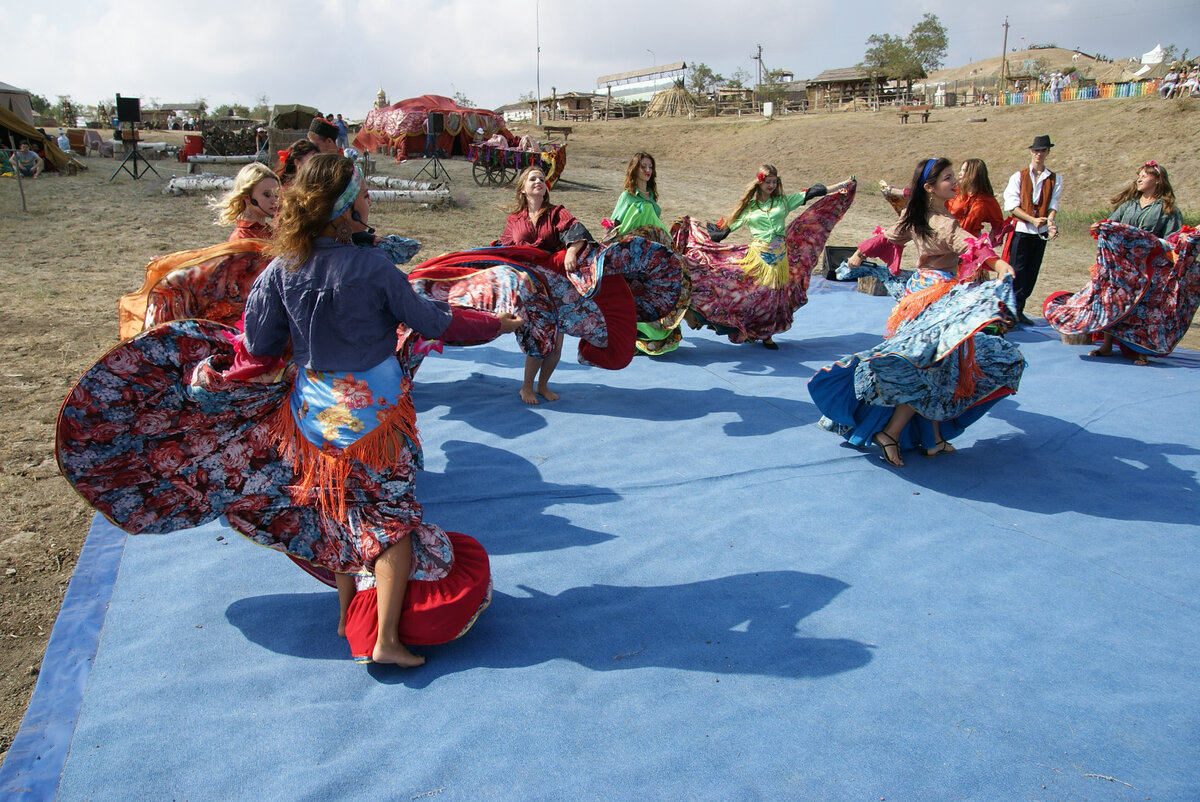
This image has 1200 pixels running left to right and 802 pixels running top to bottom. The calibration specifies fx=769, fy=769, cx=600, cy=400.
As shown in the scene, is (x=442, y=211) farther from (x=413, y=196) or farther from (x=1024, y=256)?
(x=1024, y=256)

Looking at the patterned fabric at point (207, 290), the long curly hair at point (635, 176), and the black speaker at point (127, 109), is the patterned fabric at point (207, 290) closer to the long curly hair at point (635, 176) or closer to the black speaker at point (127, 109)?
the long curly hair at point (635, 176)

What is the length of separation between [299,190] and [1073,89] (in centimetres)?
4009

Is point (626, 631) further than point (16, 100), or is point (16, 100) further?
point (16, 100)

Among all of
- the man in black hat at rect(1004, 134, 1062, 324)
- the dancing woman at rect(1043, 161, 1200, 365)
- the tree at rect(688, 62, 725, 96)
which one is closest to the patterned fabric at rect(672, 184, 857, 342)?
the man in black hat at rect(1004, 134, 1062, 324)

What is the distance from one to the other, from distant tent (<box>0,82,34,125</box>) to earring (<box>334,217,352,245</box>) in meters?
25.8

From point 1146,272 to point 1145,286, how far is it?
4.4 inches

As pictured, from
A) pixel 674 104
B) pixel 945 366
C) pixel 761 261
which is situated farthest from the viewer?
pixel 674 104

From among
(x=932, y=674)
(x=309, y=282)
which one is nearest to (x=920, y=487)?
(x=932, y=674)

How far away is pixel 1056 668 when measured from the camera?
8.60 ft

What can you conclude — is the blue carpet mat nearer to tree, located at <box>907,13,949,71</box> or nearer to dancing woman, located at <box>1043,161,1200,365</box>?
dancing woman, located at <box>1043,161,1200,365</box>

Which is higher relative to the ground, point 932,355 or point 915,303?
point 915,303

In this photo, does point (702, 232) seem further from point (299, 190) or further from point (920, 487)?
point (299, 190)

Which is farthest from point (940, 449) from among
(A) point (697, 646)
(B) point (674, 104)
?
(B) point (674, 104)

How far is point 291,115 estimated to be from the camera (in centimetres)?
2217
